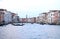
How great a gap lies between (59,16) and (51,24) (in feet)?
2.26

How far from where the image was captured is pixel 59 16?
12516 mm

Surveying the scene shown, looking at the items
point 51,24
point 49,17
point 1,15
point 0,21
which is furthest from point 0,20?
point 49,17

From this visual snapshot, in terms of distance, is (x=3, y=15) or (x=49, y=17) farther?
(x=49, y=17)

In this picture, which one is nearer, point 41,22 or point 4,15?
point 4,15

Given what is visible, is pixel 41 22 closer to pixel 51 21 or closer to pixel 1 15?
pixel 51 21

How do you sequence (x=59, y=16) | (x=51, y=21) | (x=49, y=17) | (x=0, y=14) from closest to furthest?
(x=0, y=14) < (x=59, y=16) < (x=51, y=21) < (x=49, y=17)

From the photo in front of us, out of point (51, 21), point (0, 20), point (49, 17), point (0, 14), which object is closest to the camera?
point (0, 20)

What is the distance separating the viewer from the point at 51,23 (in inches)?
498

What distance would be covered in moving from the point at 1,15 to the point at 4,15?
0.60 ft

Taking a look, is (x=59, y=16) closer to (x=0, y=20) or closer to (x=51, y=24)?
(x=51, y=24)

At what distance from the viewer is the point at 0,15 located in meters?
8.69

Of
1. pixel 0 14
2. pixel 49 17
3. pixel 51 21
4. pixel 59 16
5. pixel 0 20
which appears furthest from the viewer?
pixel 49 17

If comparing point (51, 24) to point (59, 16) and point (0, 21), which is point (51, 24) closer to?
point (59, 16)

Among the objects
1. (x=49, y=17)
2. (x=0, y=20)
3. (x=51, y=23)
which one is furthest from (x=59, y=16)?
(x=0, y=20)
